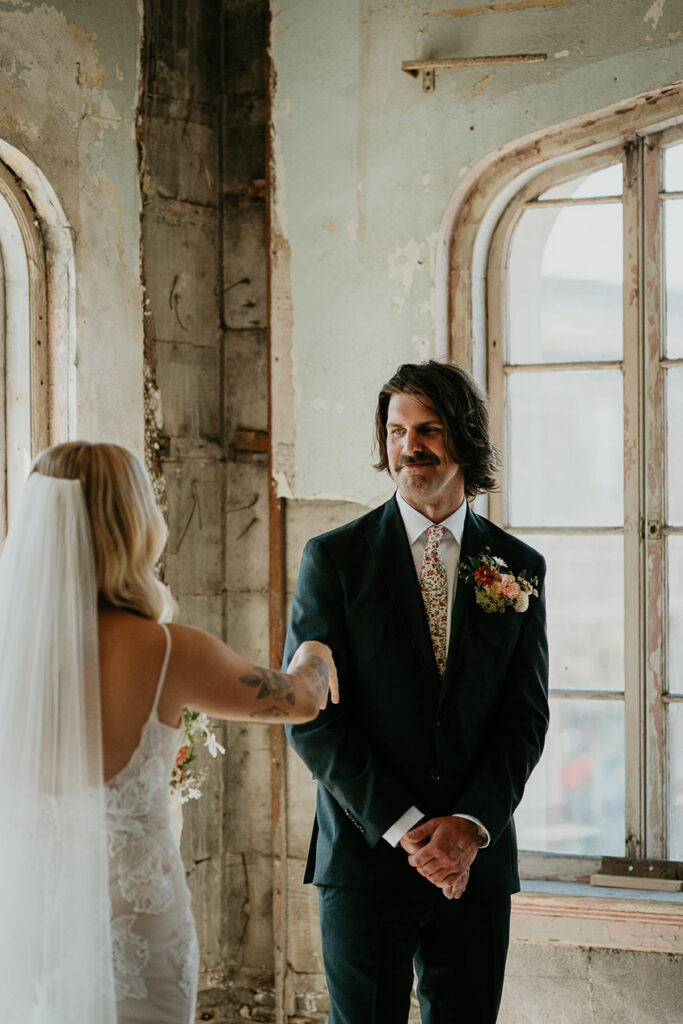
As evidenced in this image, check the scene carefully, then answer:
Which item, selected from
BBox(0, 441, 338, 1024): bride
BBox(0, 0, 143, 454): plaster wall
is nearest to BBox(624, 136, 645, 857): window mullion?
BBox(0, 0, 143, 454): plaster wall

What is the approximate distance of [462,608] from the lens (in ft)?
8.73

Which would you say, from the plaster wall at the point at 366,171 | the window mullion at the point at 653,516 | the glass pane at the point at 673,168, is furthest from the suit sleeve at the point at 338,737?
the glass pane at the point at 673,168

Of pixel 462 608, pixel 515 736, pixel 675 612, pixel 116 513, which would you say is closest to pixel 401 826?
pixel 515 736

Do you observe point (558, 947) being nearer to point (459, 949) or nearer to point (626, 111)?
point (459, 949)

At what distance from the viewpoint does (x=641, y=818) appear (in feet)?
11.7

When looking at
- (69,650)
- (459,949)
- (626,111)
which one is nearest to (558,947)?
(459,949)

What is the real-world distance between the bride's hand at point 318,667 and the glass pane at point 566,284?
166cm

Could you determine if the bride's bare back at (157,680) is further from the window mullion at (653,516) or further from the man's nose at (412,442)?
the window mullion at (653,516)

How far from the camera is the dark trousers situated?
2498 millimetres

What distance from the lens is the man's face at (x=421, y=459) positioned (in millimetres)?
2775

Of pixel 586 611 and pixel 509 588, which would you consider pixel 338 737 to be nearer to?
pixel 509 588

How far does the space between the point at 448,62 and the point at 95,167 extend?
1.17 m

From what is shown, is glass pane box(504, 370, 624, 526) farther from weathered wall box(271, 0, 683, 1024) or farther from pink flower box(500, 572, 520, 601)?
pink flower box(500, 572, 520, 601)

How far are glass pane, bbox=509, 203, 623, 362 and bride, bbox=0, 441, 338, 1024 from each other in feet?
6.82
